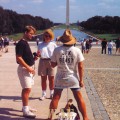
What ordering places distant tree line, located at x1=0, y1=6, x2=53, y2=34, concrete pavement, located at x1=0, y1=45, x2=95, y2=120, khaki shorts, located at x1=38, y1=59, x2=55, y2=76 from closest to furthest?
concrete pavement, located at x1=0, y1=45, x2=95, y2=120 < khaki shorts, located at x1=38, y1=59, x2=55, y2=76 < distant tree line, located at x1=0, y1=6, x2=53, y2=34

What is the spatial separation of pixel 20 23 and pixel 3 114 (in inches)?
4834

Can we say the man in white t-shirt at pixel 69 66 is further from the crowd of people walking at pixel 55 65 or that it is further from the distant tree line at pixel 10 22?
the distant tree line at pixel 10 22

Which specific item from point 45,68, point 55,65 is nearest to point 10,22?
point 45,68

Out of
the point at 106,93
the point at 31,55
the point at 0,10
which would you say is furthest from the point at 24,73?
the point at 0,10

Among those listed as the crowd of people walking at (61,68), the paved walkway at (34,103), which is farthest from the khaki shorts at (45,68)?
the crowd of people walking at (61,68)

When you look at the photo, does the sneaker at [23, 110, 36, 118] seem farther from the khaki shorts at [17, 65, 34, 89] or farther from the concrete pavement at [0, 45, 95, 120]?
the khaki shorts at [17, 65, 34, 89]

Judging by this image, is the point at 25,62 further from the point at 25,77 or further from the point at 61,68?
the point at 61,68

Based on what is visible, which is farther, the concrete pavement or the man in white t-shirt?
the concrete pavement

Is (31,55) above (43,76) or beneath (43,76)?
above

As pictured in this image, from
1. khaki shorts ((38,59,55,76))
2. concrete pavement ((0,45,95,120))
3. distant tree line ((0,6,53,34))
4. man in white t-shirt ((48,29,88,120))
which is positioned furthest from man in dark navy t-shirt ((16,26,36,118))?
distant tree line ((0,6,53,34))

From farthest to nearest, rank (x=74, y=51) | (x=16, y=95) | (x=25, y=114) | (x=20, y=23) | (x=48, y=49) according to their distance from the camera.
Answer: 1. (x=20, y=23)
2. (x=16, y=95)
3. (x=48, y=49)
4. (x=25, y=114)
5. (x=74, y=51)

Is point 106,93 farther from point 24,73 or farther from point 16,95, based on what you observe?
point 24,73

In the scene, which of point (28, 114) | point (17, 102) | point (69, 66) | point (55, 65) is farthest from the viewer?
point (17, 102)

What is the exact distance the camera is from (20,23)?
12962 cm
